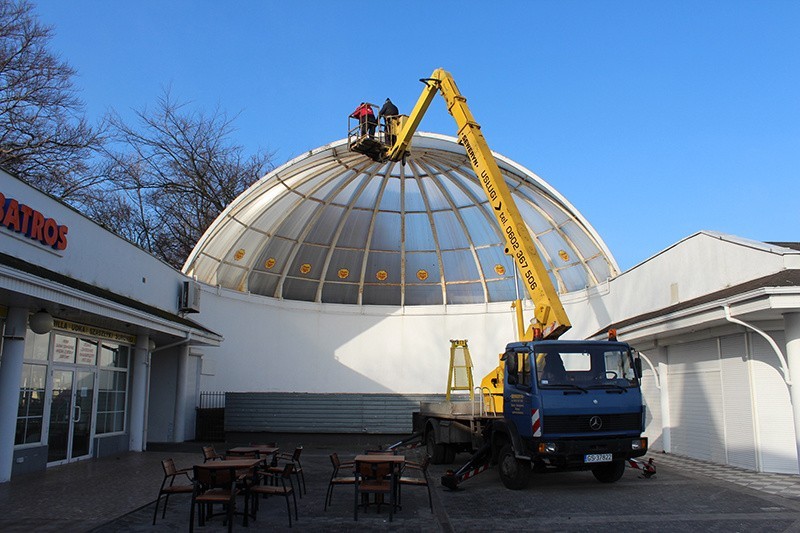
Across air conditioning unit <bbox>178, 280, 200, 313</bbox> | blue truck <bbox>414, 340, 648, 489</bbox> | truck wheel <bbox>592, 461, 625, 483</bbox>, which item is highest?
air conditioning unit <bbox>178, 280, 200, 313</bbox>

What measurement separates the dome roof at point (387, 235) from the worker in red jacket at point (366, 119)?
1.90m

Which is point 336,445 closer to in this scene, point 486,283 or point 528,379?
point 486,283

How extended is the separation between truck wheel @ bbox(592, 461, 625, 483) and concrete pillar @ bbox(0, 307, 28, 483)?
35.0ft

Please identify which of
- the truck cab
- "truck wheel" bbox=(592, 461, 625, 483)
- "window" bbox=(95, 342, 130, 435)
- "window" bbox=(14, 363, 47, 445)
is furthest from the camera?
"window" bbox=(95, 342, 130, 435)

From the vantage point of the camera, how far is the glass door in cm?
1333

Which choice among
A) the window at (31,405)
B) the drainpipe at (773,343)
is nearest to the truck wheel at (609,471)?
the drainpipe at (773,343)

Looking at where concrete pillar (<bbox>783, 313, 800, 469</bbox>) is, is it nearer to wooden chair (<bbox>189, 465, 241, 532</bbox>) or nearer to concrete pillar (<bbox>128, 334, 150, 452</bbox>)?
wooden chair (<bbox>189, 465, 241, 532</bbox>)

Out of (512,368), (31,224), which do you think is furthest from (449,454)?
(31,224)

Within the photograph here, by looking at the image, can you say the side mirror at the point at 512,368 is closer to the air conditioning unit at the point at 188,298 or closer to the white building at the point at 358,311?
the white building at the point at 358,311

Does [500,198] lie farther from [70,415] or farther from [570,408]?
[70,415]

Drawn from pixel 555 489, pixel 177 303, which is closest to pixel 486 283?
pixel 177 303

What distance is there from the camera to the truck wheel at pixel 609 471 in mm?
11445

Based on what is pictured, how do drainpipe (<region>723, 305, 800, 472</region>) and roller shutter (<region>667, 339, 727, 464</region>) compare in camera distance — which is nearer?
drainpipe (<region>723, 305, 800, 472</region>)

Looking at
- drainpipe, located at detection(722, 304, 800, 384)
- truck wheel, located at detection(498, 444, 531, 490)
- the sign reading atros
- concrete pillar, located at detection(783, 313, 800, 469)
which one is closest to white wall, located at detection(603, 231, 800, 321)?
concrete pillar, located at detection(783, 313, 800, 469)
